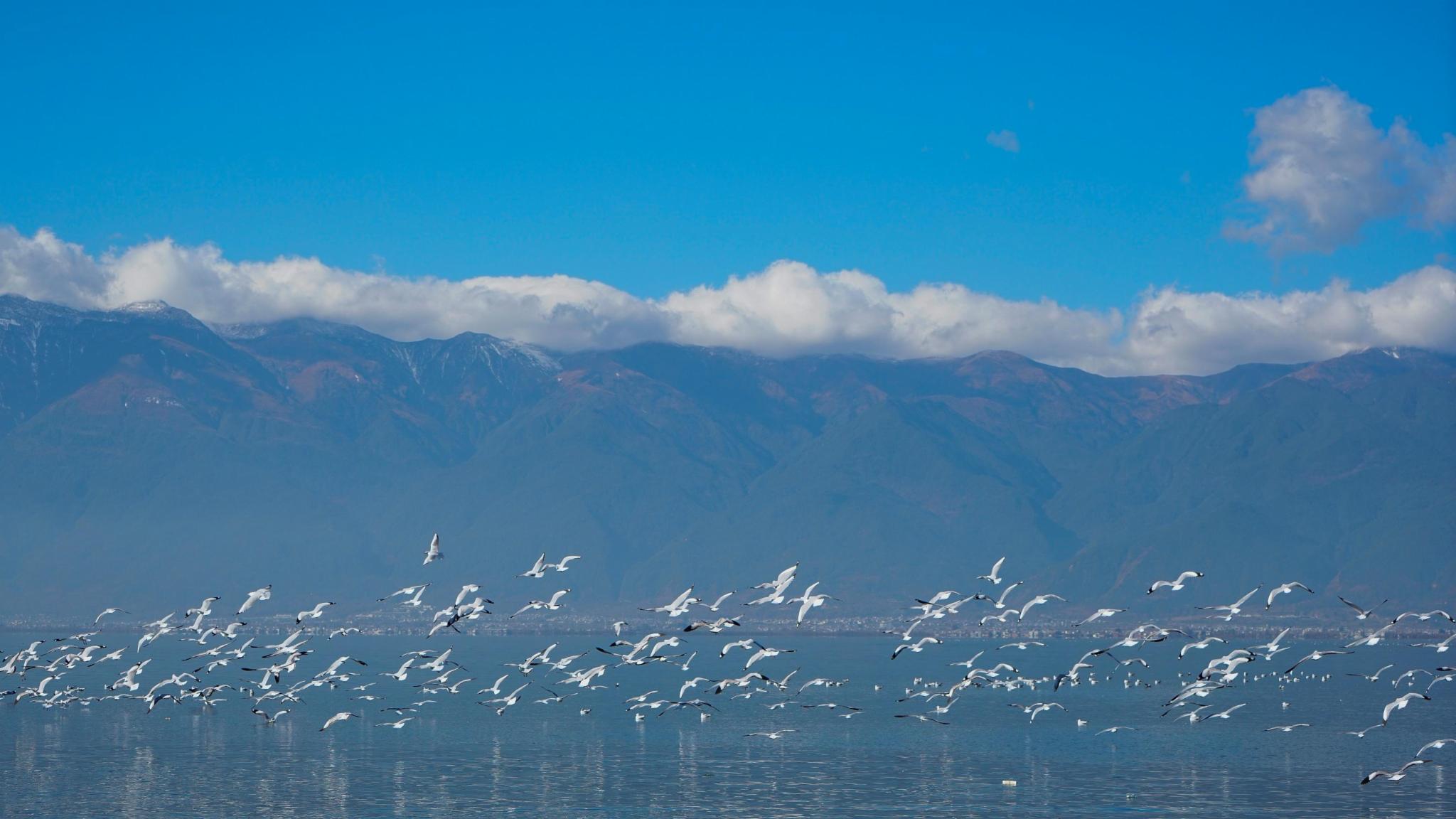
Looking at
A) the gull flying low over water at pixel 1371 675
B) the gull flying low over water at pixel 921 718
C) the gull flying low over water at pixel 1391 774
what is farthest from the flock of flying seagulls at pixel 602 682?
the gull flying low over water at pixel 1371 675

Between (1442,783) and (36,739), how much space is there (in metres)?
83.2

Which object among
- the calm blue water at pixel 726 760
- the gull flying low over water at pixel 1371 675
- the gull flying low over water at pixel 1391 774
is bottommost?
the gull flying low over water at pixel 1391 774

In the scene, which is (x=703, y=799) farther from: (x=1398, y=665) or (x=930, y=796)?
(x=1398, y=665)

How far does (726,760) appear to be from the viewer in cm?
8994

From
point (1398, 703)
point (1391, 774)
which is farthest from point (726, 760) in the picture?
point (1398, 703)

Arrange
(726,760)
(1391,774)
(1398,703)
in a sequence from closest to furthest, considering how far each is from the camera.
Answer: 1. (1398,703)
2. (1391,774)
3. (726,760)

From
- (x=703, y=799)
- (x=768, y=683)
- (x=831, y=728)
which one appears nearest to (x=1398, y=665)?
(x=768, y=683)

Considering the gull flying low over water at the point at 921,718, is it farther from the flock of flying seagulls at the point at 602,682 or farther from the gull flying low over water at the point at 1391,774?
the gull flying low over water at the point at 1391,774

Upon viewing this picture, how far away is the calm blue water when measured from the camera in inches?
2958

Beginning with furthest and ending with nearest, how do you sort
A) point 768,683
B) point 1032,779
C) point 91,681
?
point 91,681 < point 768,683 < point 1032,779

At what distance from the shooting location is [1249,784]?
263 ft

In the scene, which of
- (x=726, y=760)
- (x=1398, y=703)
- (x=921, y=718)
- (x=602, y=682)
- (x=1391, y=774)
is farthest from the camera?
(x=602, y=682)

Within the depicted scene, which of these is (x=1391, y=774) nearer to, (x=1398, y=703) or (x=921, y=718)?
(x=1398, y=703)

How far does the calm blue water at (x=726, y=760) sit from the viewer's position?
7512cm
